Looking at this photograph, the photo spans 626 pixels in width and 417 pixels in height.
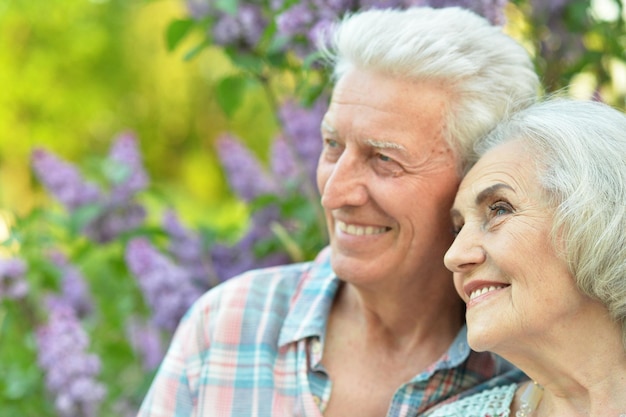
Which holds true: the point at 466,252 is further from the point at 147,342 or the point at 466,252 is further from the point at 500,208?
the point at 147,342

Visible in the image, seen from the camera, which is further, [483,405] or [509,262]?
[483,405]

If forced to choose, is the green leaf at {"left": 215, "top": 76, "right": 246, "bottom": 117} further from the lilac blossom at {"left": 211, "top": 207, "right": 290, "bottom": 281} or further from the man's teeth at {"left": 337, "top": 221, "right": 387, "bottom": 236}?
the man's teeth at {"left": 337, "top": 221, "right": 387, "bottom": 236}

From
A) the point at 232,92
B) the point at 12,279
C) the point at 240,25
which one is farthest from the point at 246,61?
the point at 12,279

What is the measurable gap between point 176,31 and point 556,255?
1.57 m

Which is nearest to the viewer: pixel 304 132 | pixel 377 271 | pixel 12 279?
pixel 377 271

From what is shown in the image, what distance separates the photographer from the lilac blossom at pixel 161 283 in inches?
107

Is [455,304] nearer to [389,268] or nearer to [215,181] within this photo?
[389,268]

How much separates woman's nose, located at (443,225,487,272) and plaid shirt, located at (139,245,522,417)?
15.7 inches

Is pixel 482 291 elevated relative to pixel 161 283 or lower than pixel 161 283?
elevated

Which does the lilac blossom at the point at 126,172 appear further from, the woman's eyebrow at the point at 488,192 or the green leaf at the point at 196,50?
the woman's eyebrow at the point at 488,192

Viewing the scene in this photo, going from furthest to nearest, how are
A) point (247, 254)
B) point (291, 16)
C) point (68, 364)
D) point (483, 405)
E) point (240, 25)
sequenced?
1. point (247, 254)
2. point (240, 25)
3. point (68, 364)
4. point (291, 16)
5. point (483, 405)

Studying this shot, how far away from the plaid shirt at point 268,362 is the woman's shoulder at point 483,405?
0.07 meters

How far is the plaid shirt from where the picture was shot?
7.34 ft

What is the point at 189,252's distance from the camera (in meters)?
3.03
